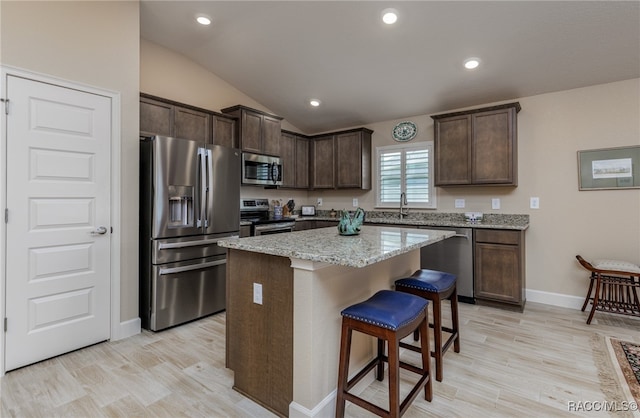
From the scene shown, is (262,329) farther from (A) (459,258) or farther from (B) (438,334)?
(A) (459,258)

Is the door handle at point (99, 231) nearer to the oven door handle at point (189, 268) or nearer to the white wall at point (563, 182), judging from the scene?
the oven door handle at point (189, 268)

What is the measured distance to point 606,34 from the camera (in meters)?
2.71

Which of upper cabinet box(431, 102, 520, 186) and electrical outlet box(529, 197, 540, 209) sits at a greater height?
upper cabinet box(431, 102, 520, 186)

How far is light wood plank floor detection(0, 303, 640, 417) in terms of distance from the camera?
1.81 meters

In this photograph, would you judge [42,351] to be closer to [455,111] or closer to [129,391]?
[129,391]

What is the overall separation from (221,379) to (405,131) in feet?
12.8

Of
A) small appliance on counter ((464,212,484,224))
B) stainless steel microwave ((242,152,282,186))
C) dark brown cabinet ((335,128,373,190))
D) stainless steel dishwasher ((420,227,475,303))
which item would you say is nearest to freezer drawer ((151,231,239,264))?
stainless steel microwave ((242,152,282,186))

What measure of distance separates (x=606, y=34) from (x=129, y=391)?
456 cm

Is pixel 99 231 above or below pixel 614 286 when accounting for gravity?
above

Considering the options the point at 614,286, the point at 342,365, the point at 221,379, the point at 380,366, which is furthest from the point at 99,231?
the point at 614,286

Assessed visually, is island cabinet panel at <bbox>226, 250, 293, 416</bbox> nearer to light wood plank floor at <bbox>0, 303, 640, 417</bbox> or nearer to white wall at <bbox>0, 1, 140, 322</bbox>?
light wood plank floor at <bbox>0, 303, 640, 417</bbox>

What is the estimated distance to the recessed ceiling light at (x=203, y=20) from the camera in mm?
3211

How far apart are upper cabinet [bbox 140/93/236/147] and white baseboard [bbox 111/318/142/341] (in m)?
1.91

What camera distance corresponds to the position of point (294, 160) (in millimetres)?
5168
